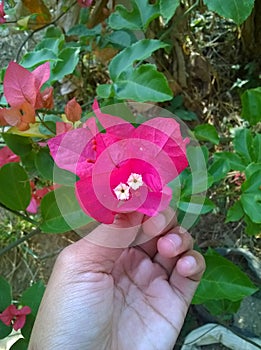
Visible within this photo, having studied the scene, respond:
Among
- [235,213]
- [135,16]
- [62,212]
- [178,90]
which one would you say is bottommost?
[178,90]

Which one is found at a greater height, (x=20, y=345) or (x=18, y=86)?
(x=18, y=86)

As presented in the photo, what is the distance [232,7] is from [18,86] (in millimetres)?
295

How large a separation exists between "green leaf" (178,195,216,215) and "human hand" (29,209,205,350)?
0.11 feet

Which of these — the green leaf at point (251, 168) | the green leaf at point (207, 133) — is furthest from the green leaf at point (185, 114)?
the green leaf at point (251, 168)

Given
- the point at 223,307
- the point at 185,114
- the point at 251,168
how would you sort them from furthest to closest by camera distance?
the point at 185,114, the point at 223,307, the point at 251,168

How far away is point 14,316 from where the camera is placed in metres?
0.81

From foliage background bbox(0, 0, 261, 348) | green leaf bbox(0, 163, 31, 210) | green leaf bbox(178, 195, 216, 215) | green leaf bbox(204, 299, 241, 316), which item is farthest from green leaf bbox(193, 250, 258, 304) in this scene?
green leaf bbox(0, 163, 31, 210)

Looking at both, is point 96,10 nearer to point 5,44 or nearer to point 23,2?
point 23,2

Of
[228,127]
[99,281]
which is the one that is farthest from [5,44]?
[99,281]

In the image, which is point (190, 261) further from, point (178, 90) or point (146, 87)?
point (178, 90)

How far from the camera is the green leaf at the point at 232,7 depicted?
66 cm

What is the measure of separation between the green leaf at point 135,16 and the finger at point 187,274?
393 millimetres

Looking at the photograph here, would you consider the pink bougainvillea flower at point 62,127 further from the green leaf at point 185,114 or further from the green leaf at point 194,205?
the green leaf at point 185,114

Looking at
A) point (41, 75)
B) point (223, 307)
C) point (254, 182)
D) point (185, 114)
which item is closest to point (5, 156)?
point (41, 75)
